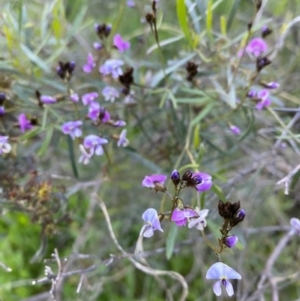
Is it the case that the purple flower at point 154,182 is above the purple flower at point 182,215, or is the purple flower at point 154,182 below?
above

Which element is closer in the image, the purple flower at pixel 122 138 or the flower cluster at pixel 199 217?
the flower cluster at pixel 199 217

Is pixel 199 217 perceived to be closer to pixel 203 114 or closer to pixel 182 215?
pixel 182 215

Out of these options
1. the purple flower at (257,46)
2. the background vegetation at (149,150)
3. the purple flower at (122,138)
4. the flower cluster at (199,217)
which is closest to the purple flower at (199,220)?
the flower cluster at (199,217)

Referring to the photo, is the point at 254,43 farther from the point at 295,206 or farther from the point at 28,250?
the point at 28,250

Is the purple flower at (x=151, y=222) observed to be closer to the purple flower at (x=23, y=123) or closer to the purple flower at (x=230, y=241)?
the purple flower at (x=230, y=241)

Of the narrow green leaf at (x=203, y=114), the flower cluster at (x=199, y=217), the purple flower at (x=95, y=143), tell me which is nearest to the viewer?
the flower cluster at (x=199, y=217)

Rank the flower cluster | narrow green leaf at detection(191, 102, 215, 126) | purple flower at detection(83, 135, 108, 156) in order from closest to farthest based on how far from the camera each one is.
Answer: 1. the flower cluster
2. purple flower at detection(83, 135, 108, 156)
3. narrow green leaf at detection(191, 102, 215, 126)

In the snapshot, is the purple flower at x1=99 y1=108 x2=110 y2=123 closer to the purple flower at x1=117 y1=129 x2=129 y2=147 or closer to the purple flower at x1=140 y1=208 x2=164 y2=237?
the purple flower at x1=117 y1=129 x2=129 y2=147

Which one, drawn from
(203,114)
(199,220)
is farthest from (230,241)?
(203,114)

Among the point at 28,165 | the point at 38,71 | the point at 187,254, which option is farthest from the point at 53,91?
the point at 187,254

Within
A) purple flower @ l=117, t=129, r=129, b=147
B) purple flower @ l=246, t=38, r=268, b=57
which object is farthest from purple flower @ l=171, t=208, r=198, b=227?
purple flower @ l=246, t=38, r=268, b=57

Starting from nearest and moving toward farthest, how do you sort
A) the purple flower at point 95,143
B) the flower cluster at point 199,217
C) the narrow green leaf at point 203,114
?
the flower cluster at point 199,217
the purple flower at point 95,143
the narrow green leaf at point 203,114

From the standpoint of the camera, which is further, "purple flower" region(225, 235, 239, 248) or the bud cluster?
the bud cluster
